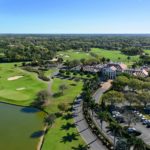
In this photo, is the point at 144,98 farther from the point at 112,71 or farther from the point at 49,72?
the point at 49,72

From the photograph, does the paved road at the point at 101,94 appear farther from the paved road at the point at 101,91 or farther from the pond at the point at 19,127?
the pond at the point at 19,127

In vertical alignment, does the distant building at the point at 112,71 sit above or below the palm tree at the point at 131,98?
below

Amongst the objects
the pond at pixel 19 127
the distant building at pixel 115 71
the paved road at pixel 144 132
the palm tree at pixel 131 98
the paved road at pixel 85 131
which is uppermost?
the palm tree at pixel 131 98

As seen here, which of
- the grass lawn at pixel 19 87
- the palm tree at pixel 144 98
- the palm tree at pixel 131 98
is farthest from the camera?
the grass lawn at pixel 19 87

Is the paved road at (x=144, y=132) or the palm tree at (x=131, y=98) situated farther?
the palm tree at (x=131, y=98)

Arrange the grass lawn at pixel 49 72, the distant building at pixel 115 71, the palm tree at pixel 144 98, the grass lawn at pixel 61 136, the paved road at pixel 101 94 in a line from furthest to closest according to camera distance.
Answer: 1. the grass lawn at pixel 49 72
2. the distant building at pixel 115 71
3. the palm tree at pixel 144 98
4. the paved road at pixel 101 94
5. the grass lawn at pixel 61 136

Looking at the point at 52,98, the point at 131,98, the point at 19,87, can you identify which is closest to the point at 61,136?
the point at 131,98

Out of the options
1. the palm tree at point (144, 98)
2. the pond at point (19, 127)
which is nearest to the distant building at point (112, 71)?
the palm tree at point (144, 98)
